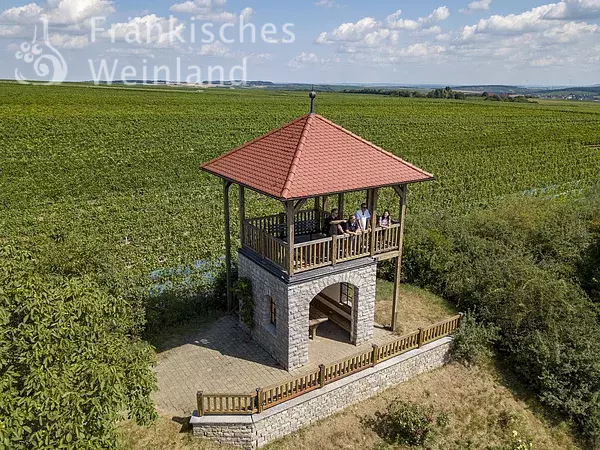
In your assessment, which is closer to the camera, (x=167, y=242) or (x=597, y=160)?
(x=167, y=242)

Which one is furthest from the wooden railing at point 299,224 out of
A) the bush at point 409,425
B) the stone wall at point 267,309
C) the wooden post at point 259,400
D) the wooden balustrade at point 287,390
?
the bush at point 409,425

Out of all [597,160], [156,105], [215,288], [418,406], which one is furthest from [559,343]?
[156,105]

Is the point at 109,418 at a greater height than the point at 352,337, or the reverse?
the point at 109,418

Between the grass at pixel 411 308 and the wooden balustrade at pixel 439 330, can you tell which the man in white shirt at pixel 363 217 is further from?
the grass at pixel 411 308

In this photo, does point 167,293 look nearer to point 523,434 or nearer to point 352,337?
point 352,337

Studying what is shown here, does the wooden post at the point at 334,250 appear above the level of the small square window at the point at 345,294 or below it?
above

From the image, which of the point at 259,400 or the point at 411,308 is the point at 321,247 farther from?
the point at 411,308

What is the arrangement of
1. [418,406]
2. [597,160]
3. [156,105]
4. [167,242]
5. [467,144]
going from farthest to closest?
[156,105] → [467,144] → [597,160] → [167,242] → [418,406]
